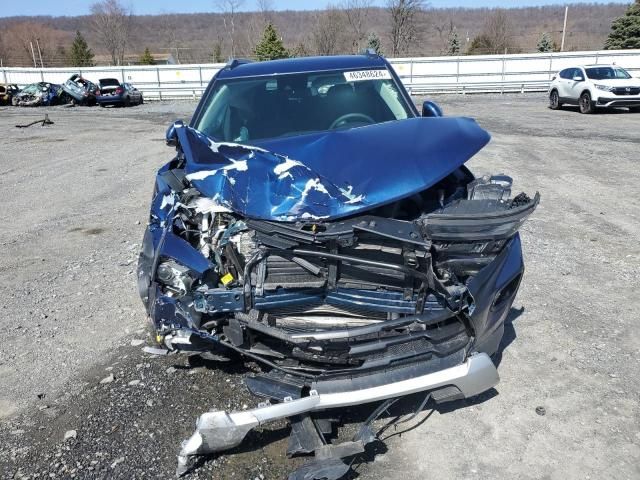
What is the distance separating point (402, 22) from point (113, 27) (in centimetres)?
3327

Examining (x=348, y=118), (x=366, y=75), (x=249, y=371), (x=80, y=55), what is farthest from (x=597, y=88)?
(x=80, y=55)

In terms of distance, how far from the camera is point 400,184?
3.04 m

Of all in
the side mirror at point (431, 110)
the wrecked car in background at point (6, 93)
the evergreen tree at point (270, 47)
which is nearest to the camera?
the side mirror at point (431, 110)

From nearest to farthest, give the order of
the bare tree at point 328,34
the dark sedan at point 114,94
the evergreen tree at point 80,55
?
1. the dark sedan at point 114,94
2. the evergreen tree at point 80,55
3. the bare tree at point 328,34

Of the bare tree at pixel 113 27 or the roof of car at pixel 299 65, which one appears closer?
the roof of car at pixel 299 65

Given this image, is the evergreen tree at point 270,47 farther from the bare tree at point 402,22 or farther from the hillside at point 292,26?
the hillside at point 292,26

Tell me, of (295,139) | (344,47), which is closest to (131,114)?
(295,139)

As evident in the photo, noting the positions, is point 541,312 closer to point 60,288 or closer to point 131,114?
point 60,288

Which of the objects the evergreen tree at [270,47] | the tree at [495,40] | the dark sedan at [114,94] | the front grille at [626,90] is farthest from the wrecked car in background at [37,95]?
the tree at [495,40]

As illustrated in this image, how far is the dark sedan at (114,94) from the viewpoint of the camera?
29031 millimetres

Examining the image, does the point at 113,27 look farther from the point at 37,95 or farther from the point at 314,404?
the point at 314,404

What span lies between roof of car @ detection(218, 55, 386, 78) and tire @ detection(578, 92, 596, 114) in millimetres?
15432

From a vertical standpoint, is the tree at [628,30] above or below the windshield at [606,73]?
above

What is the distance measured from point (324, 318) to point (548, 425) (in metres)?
1.42
